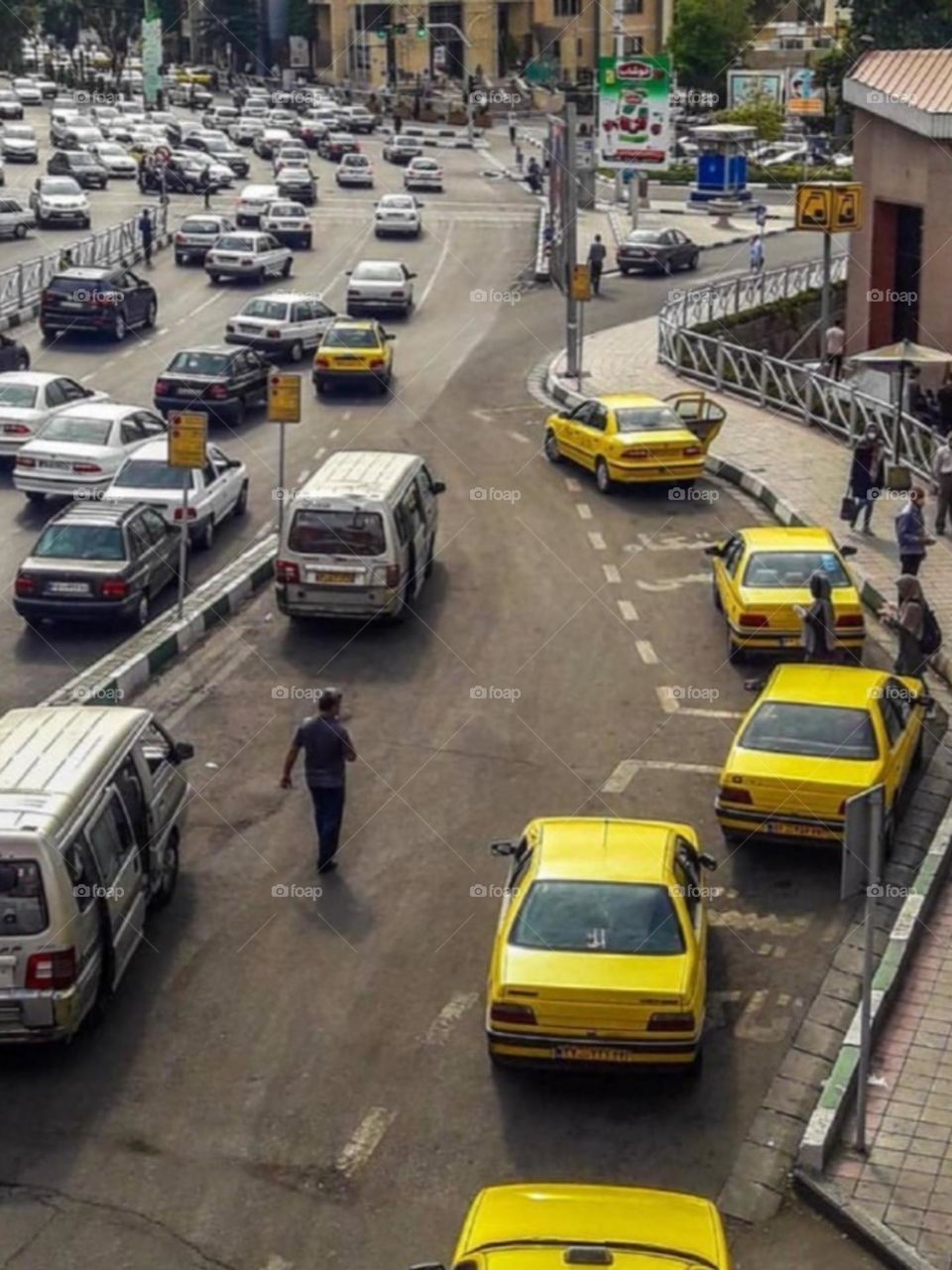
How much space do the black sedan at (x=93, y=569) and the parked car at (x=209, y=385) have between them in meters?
10.8

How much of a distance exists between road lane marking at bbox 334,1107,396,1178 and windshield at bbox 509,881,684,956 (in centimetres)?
137

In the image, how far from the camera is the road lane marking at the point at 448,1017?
43.4ft

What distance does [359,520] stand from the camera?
22.3 meters

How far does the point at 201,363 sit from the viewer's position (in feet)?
114

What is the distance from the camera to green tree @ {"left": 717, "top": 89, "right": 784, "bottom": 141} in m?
91.0

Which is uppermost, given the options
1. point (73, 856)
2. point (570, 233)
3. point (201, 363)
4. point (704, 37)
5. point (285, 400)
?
point (704, 37)

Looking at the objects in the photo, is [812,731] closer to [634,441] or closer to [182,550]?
[182,550]

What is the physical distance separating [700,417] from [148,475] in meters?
10.1

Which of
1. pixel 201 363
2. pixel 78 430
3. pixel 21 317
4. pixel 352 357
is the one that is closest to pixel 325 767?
pixel 78 430

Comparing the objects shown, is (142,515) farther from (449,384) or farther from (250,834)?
(449,384)

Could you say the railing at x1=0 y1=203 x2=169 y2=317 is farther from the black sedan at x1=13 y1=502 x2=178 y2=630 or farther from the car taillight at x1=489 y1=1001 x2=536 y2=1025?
the car taillight at x1=489 y1=1001 x2=536 y2=1025

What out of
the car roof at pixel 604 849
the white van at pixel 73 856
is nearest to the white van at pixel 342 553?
the white van at pixel 73 856

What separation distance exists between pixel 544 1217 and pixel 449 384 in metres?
32.2

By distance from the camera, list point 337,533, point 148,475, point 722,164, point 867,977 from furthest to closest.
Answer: point 722,164 → point 148,475 → point 337,533 → point 867,977
